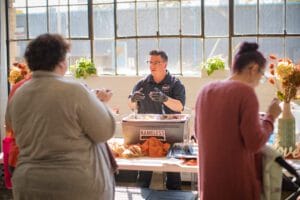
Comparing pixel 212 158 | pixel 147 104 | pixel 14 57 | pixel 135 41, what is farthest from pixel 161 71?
pixel 14 57

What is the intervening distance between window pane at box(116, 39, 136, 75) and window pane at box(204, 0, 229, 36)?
34.6 inches

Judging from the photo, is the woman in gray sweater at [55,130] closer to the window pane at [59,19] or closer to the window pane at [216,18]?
the window pane at [216,18]

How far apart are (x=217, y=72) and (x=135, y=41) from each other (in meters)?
1.06

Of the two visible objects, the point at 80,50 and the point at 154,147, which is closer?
the point at 154,147

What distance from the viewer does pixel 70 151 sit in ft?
5.77

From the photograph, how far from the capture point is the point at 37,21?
5.34m

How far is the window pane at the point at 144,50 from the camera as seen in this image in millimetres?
4924

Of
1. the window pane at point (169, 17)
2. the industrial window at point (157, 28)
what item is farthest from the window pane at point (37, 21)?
the window pane at point (169, 17)

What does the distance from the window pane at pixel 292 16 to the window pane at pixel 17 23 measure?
10.2 ft

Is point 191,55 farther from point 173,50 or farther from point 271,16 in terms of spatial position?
point 271,16

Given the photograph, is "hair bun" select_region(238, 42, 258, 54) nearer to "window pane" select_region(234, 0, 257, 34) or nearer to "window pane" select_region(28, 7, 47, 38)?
"window pane" select_region(234, 0, 257, 34)

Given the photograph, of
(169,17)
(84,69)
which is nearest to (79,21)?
(84,69)

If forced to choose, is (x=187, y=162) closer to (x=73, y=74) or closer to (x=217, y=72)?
(x=217, y=72)

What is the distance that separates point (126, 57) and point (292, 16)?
188cm
